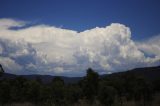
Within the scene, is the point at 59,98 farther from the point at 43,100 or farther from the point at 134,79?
the point at 134,79

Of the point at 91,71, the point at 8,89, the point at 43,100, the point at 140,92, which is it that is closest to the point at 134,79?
the point at 140,92

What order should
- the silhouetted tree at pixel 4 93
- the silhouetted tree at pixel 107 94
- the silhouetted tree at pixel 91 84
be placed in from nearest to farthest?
the silhouetted tree at pixel 107 94
the silhouetted tree at pixel 91 84
the silhouetted tree at pixel 4 93

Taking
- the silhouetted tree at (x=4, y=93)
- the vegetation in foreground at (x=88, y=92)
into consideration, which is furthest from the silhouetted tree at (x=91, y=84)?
the silhouetted tree at (x=4, y=93)

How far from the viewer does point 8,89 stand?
7469 cm

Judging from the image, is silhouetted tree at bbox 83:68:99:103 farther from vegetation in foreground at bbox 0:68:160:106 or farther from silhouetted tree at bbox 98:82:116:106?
silhouetted tree at bbox 98:82:116:106

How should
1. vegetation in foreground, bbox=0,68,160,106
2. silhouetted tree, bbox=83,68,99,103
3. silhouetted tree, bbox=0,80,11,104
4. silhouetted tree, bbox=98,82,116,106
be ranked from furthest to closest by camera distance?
silhouetted tree, bbox=0,80,11,104 < silhouetted tree, bbox=83,68,99,103 < vegetation in foreground, bbox=0,68,160,106 < silhouetted tree, bbox=98,82,116,106

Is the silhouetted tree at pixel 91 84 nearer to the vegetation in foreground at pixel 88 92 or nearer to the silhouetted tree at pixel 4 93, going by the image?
the vegetation in foreground at pixel 88 92

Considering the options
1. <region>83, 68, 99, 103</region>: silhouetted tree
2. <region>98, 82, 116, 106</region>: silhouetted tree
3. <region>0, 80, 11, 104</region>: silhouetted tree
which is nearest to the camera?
<region>98, 82, 116, 106</region>: silhouetted tree

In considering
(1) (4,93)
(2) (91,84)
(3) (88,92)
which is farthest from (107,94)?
(1) (4,93)

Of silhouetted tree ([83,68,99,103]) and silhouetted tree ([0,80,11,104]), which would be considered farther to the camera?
silhouetted tree ([0,80,11,104])

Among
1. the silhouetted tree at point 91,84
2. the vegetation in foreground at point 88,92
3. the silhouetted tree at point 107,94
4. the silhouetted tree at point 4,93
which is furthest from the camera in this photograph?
the silhouetted tree at point 4,93

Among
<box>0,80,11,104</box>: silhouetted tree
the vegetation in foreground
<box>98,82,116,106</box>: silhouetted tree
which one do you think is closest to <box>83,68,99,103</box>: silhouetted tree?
the vegetation in foreground

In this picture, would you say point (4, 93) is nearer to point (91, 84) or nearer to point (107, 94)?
point (91, 84)

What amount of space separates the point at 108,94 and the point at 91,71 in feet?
47.9
